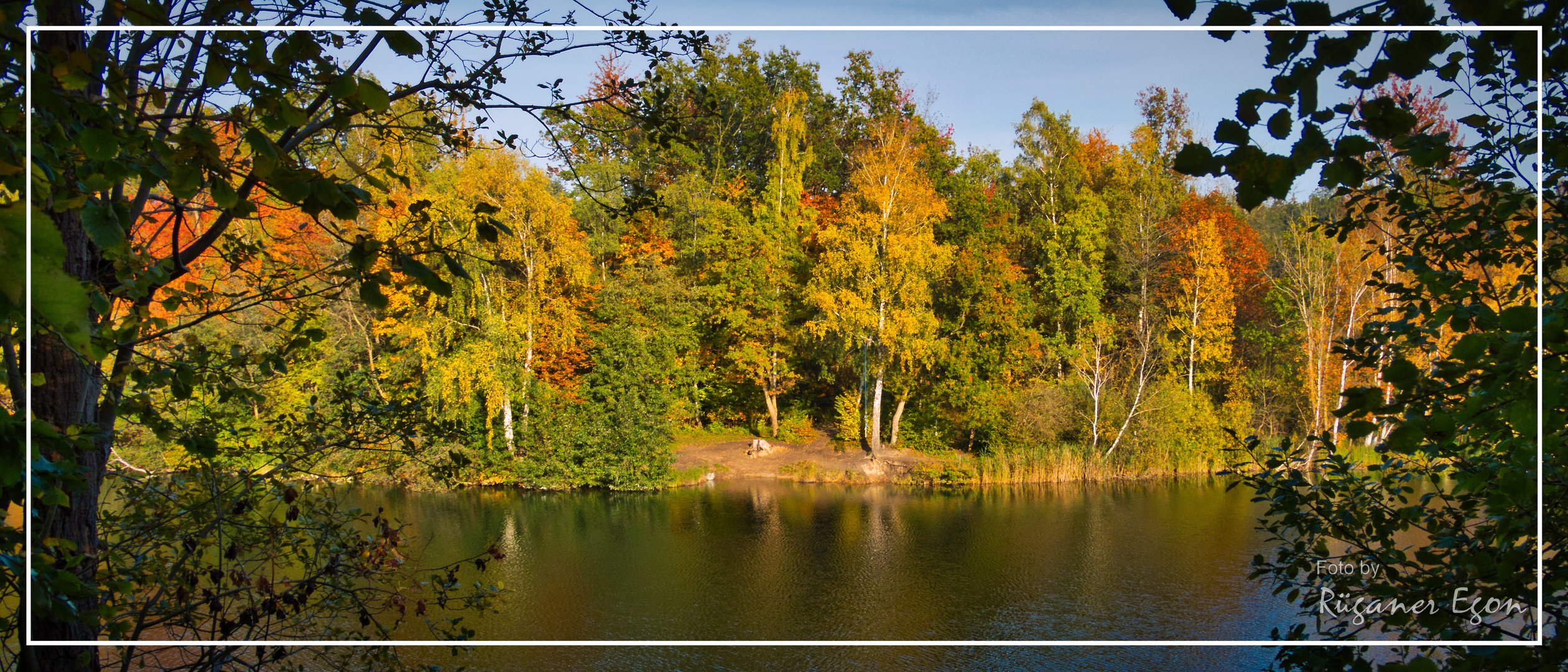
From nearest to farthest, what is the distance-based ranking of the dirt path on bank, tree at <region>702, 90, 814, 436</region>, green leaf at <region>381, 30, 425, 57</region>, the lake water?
1. green leaf at <region>381, 30, 425, 57</region>
2. the lake water
3. the dirt path on bank
4. tree at <region>702, 90, 814, 436</region>

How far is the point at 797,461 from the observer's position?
43.7ft

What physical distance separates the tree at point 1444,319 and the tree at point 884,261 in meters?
9.50

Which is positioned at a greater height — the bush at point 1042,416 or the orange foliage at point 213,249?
the orange foliage at point 213,249

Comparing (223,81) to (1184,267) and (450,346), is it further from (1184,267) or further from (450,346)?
(450,346)

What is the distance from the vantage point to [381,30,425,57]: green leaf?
1.02 m

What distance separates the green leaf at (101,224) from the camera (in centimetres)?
77

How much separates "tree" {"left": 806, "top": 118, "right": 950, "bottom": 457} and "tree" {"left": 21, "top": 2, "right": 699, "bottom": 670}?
1015cm

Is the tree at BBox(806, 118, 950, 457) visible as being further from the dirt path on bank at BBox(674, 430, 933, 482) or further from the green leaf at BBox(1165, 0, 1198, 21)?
the green leaf at BBox(1165, 0, 1198, 21)

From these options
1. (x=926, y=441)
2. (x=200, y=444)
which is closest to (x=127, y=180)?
(x=200, y=444)

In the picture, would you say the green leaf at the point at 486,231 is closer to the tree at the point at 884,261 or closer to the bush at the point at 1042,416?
the bush at the point at 1042,416

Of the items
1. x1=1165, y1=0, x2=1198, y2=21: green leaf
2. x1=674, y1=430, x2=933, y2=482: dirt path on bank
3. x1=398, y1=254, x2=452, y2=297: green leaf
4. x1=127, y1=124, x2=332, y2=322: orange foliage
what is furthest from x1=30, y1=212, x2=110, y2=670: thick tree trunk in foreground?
x1=674, y1=430, x2=933, y2=482: dirt path on bank

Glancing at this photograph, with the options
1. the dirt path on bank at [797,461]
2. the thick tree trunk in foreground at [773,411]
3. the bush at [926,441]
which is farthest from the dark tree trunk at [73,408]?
the thick tree trunk in foreground at [773,411]

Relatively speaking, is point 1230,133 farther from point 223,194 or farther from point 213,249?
point 213,249

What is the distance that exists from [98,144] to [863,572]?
24.4ft
